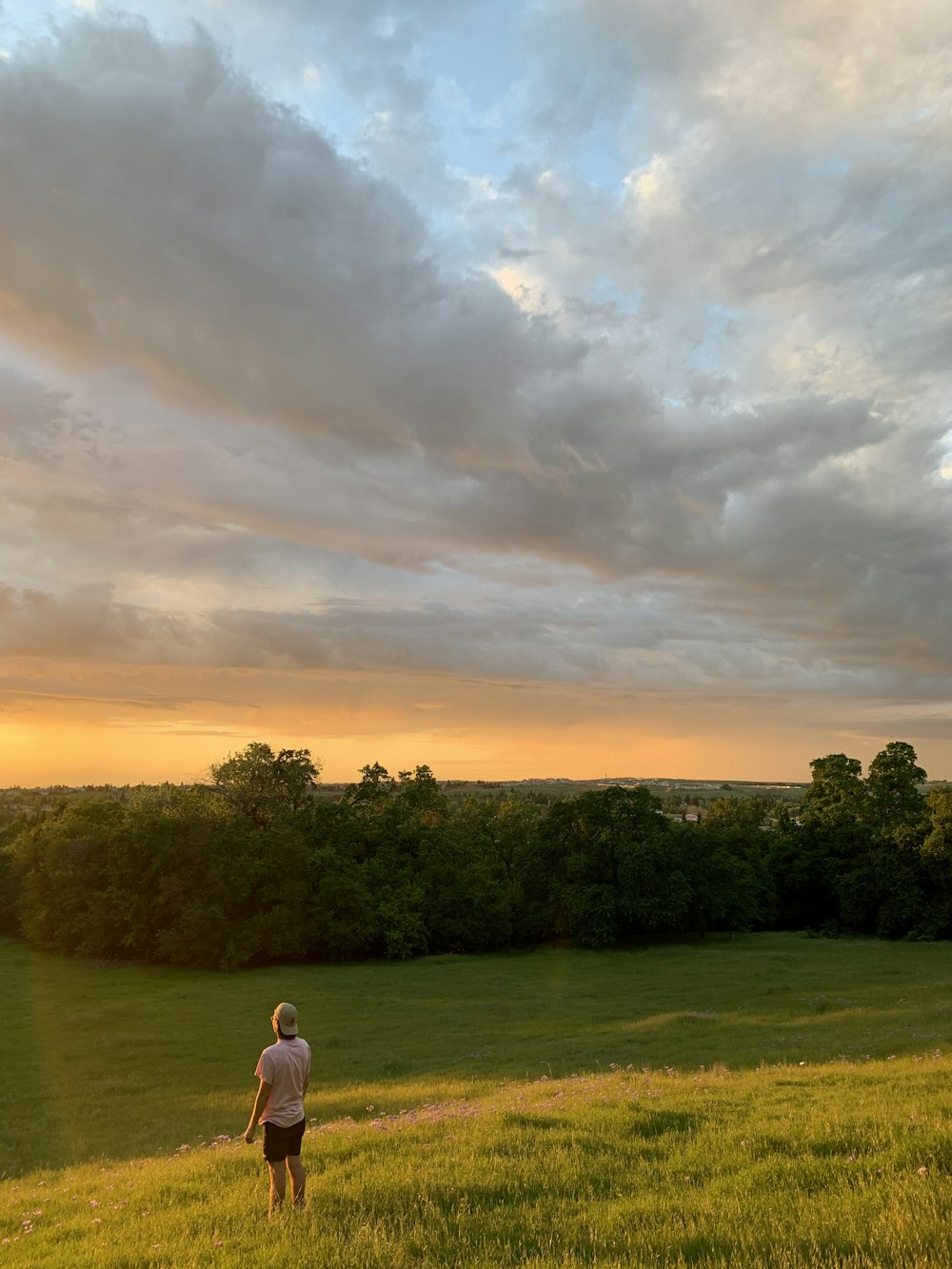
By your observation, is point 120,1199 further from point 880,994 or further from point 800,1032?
point 880,994

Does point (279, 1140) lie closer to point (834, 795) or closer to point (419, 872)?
point (419, 872)

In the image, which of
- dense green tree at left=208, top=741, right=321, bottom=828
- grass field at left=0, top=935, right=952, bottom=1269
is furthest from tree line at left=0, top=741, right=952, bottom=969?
grass field at left=0, top=935, right=952, bottom=1269

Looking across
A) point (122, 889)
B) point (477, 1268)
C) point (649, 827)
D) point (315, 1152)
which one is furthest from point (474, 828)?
point (477, 1268)

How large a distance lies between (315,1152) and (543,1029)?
2364cm

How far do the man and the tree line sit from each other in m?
54.6

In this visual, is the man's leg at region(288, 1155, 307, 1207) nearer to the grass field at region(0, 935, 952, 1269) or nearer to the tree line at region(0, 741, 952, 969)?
the grass field at region(0, 935, 952, 1269)

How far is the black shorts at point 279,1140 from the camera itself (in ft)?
32.2

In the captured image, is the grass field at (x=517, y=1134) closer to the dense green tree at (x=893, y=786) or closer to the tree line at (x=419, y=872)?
the tree line at (x=419, y=872)

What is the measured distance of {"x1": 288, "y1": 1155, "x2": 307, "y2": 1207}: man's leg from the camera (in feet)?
32.3

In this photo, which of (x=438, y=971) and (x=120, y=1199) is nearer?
(x=120, y=1199)

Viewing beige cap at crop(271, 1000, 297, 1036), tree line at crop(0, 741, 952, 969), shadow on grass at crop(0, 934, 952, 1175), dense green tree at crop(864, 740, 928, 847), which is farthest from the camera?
dense green tree at crop(864, 740, 928, 847)

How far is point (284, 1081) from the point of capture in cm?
998

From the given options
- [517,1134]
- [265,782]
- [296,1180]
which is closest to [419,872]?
[265,782]

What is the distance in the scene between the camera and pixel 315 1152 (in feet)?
41.5
